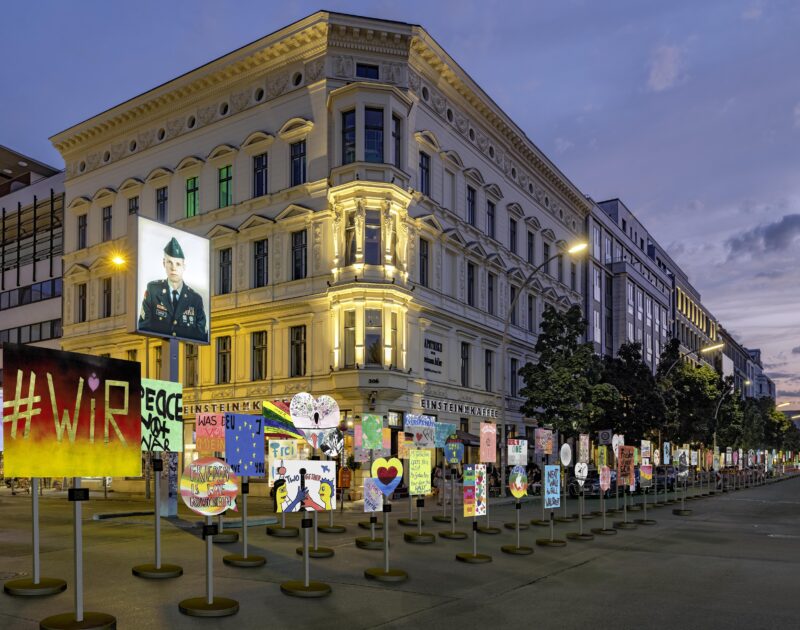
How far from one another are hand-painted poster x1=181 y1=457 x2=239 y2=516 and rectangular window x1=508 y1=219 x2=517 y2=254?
1635 inches

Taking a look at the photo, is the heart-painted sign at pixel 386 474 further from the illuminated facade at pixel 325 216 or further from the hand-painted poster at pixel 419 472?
the illuminated facade at pixel 325 216

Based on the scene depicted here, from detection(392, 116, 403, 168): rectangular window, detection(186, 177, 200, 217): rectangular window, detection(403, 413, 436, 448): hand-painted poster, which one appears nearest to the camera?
detection(403, 413, 436, 448): hand-painted poster

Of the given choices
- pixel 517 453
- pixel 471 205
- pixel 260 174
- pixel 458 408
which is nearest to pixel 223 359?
pixel 260 174

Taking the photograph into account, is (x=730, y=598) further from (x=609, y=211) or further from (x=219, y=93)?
(x=609, y=211)

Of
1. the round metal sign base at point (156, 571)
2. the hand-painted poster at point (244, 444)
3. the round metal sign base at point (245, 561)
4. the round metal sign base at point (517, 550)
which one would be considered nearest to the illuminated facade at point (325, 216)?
the round metal sign base at point (517, 550)

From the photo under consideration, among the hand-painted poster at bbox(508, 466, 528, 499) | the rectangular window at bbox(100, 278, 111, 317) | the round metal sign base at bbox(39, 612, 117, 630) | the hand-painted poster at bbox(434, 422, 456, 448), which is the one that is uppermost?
the rectangular window at bbox(100, 278, 111, 317)

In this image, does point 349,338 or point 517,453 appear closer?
point 517,453

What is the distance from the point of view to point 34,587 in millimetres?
11742

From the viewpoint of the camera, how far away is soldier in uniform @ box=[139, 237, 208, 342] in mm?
24656

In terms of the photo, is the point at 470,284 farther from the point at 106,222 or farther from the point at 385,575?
the point at 385,575

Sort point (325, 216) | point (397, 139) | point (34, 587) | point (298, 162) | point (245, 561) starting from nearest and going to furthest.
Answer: point (34, 587) < point (245, 561) < point (325, 216) < point (397, 139) < point (298, 162)

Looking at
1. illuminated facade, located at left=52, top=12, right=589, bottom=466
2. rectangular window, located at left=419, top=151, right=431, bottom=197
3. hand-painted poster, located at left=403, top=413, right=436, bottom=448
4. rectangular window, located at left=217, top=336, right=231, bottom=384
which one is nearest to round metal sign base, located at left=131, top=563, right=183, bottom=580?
hand-painted poster, located at left=403, top=413, right=436, bottom=448

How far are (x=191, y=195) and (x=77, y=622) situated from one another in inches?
1515

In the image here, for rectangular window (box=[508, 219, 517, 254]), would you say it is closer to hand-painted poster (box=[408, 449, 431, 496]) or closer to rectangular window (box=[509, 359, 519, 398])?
rectangular window (box=[509, 359, 519, 398])
